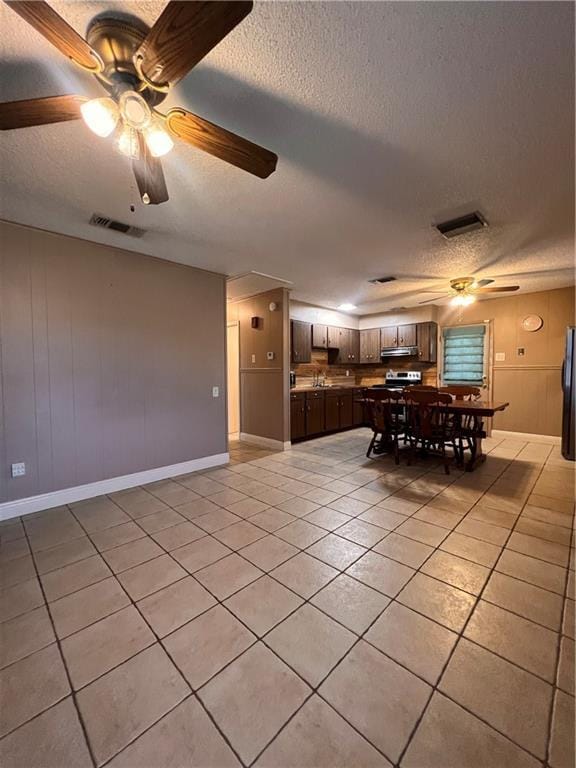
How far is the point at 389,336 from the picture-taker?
6.72 m

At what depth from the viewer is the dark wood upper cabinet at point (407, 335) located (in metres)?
6.38

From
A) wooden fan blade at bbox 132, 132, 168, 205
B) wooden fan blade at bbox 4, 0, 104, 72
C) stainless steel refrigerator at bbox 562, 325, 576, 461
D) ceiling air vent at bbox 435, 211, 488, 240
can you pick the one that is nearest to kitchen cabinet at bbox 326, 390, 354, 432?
stainless steel refrigerator at bbox 562, 325, 576, 461

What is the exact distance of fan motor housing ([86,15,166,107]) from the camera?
3.81 ft

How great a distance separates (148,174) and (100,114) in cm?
32

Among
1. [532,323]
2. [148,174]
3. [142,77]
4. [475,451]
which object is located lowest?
[475,451]

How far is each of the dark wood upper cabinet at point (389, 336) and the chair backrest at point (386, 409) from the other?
8.63 feet

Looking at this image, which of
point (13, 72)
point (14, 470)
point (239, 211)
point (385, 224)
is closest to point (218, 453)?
point (14, 470)

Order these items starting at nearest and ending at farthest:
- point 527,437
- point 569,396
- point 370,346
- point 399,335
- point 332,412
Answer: point 569,396 < point 527,437 < point 332,412 < point 399,335 < point 370,346

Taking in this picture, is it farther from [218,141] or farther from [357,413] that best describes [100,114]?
[357,413]

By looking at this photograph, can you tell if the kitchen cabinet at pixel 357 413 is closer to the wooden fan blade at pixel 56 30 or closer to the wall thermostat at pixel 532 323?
the wall thermostat at pixel 532 323

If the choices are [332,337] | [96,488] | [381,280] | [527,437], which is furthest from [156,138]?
[527,437]

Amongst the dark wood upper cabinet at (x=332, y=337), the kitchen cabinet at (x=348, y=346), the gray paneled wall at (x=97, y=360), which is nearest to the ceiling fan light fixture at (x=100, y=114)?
the gray paneled wall at (x=97, y=360)

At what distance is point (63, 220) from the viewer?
269 cm

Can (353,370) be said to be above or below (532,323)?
below
